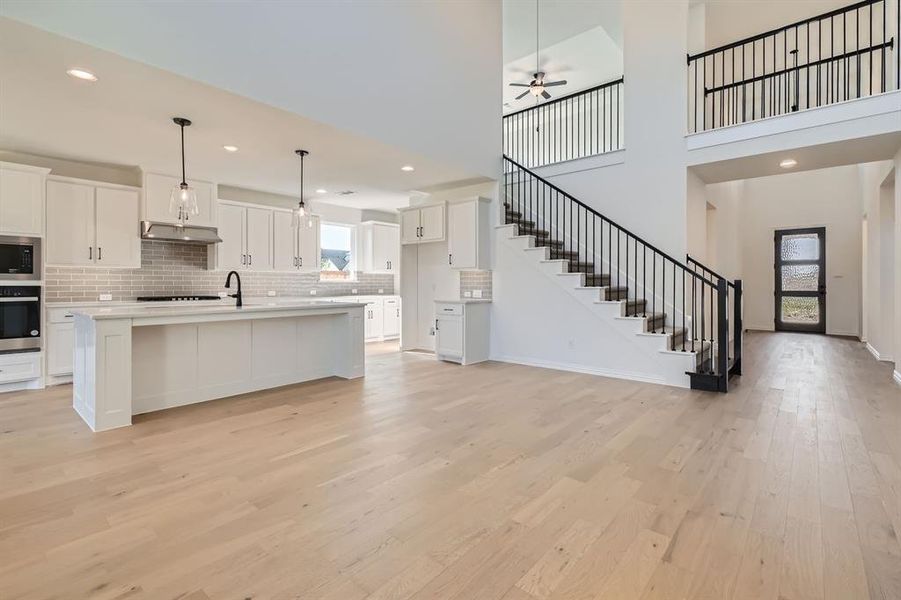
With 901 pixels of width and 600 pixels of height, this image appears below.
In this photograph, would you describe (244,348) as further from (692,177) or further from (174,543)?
(692,177)

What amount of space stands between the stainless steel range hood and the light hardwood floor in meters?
2.52

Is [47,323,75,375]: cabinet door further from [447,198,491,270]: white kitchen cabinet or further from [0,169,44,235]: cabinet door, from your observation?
[447,198,491,270]: white kitchen cabinet

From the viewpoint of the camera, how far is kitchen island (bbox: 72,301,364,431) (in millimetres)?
3498

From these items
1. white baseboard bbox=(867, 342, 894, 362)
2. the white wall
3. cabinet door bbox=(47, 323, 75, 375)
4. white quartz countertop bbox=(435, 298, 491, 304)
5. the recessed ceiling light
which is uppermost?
the white wall

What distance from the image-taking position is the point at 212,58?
3441 mm

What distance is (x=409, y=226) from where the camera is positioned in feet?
24.1

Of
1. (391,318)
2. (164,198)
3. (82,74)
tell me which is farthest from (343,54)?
(391,318)

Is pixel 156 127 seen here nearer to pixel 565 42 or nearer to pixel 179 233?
pixel 179 233

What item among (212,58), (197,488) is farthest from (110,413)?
(212,58)

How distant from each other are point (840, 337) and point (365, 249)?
412 inches

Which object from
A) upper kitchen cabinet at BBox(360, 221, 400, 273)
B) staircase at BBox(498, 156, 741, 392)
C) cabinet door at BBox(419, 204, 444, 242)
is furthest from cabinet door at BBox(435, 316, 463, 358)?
upper kitchen cabinet at BBox(360, 221, 400, 273)

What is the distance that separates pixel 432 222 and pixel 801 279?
9.27 metres

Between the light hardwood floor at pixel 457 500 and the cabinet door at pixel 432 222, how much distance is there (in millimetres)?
3394

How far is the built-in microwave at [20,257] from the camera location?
15.4 feet
